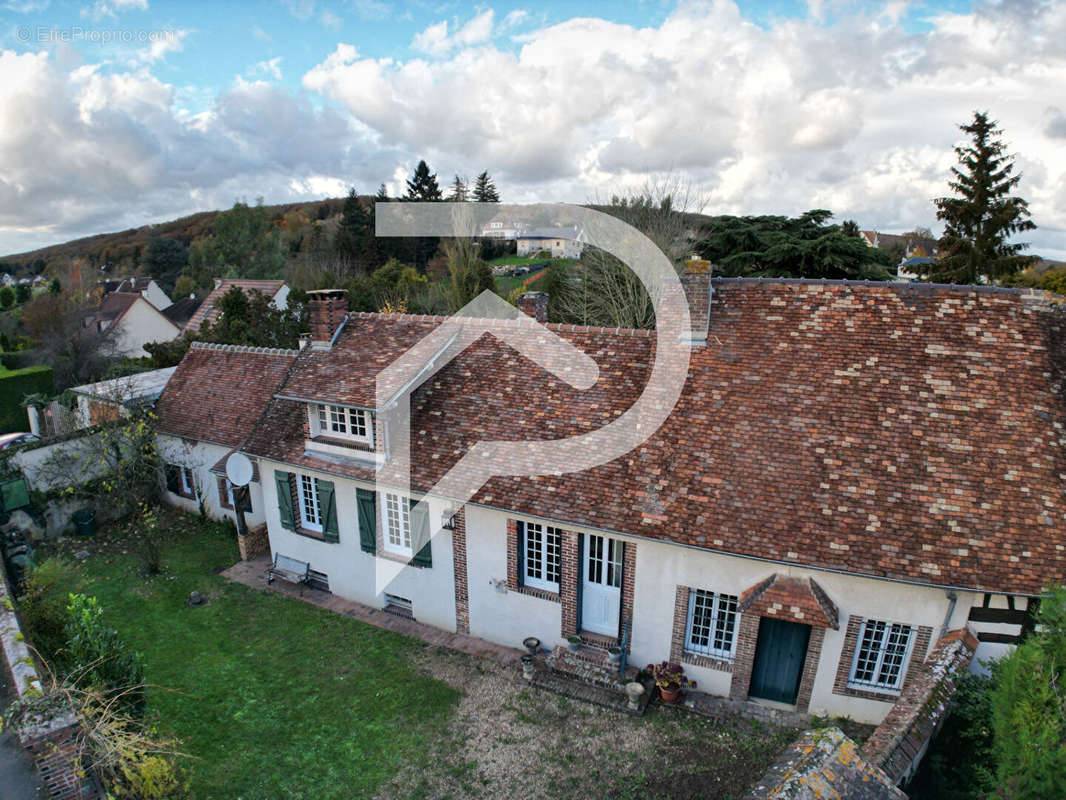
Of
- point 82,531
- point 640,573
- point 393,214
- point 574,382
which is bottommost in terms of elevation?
point 82,531

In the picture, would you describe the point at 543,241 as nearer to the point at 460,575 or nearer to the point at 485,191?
the point at 485,191

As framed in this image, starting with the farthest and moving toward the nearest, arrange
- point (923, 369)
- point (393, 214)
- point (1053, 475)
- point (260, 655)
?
point (393, 214), point (260, 655), point (923, 369), point (1053, 475)

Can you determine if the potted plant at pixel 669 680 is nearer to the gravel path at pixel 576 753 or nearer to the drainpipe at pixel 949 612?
the gravel path at pixel 576 753

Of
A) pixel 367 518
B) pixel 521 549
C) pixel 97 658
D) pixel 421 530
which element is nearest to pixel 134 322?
pixel 367 518

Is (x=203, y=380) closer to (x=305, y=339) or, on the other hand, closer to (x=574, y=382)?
(x=305, y=339)

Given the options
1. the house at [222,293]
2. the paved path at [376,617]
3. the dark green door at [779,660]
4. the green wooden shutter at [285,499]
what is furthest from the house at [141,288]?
the dark green door at [779,660]

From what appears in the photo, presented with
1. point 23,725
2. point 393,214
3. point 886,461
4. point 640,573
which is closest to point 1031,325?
point 886,461

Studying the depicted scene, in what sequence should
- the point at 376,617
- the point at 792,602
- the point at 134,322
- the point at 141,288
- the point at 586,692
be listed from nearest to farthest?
the point at 792,602, the point at 586,692, the point at 376,617, the point at 134,322, the point at 141,288
